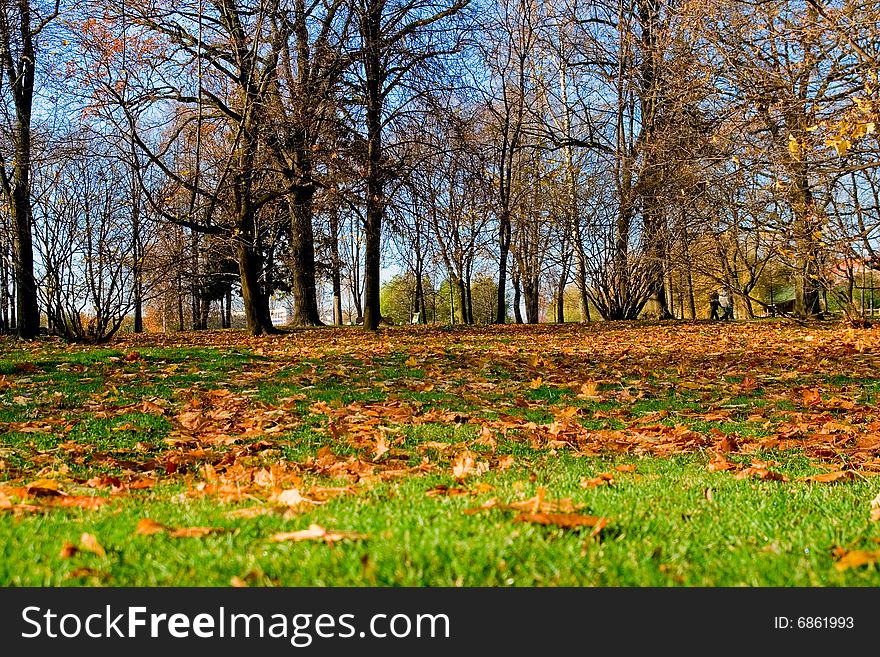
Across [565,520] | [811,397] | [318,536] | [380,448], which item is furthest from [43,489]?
[811,397]

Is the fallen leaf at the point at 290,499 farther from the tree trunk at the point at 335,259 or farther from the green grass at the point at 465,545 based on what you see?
the tree trunk at the point at 335,259

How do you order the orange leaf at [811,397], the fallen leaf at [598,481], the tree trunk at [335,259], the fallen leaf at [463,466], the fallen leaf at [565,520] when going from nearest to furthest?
the fallen leaf at [565,520]
the fallen leaf at [598,481]
the fallen leaf at [463,466]
the orange leaf at [811,397]
the tree trunk at [335,259]

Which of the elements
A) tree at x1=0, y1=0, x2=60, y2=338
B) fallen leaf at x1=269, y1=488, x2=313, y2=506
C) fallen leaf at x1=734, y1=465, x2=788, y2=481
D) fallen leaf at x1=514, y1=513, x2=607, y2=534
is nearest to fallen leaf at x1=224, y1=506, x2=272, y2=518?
fallen leaf at x1=269, y1=488, x2=313, y2=506

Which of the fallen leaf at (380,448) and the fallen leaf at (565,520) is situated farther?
the fallen leaf at (380,448)

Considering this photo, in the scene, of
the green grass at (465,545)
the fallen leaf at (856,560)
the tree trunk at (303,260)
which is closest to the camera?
→ the green grass at (465,545)

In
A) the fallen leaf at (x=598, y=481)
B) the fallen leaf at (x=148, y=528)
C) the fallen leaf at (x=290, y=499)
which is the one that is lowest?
the fallen leaf at (x=598, y=481)

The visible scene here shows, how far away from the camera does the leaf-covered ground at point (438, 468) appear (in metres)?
2.43

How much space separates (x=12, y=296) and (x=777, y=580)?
19886 mm

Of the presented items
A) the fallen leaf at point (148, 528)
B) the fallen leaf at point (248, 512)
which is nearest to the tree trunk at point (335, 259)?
the fallen leaf at point (248, 512)

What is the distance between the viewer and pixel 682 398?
8.37 m

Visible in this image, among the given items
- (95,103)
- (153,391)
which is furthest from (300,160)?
(153,391)

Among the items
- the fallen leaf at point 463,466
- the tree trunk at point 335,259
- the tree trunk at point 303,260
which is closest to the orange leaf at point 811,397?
the fallen leaf at point 463,466

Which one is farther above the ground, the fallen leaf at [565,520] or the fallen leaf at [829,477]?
the fallen leaf at [565,520]
